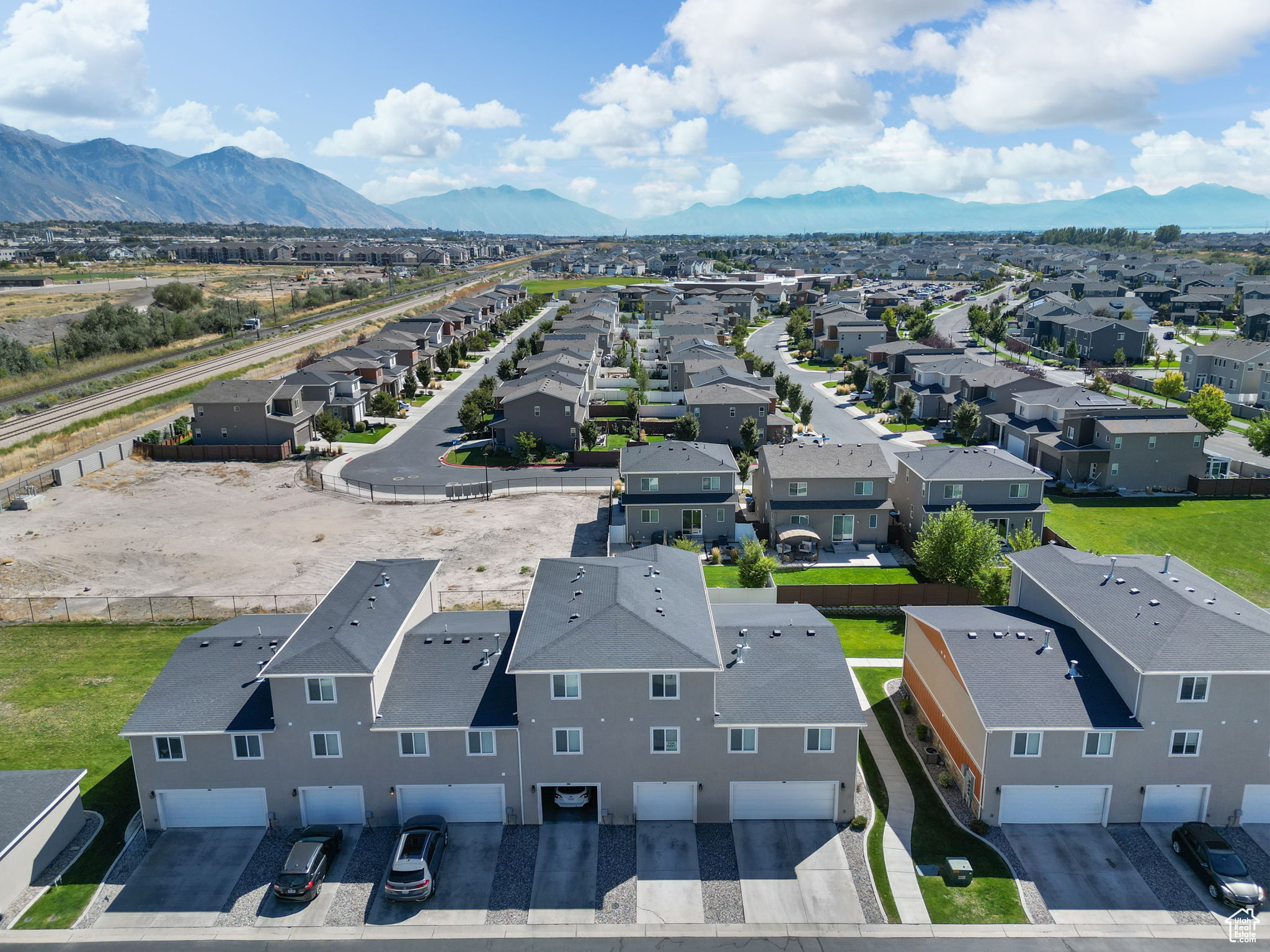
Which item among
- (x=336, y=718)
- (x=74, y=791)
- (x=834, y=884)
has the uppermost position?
(x=336, y=718)

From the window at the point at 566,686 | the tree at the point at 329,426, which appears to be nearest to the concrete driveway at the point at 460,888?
the window at the point at 566,686

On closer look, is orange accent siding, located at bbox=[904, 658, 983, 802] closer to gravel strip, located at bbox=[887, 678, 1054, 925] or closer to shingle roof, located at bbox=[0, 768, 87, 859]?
gravel strip, located at bbox=[887, 678, 1054, 925]

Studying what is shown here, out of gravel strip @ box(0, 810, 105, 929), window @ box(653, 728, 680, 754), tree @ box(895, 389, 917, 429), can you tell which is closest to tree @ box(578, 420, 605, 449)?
tree @ box(895, 389, 917, 429)

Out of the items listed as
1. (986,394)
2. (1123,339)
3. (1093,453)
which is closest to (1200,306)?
(1123,339)

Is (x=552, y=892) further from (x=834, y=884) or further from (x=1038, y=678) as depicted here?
(x=1038, y=678)

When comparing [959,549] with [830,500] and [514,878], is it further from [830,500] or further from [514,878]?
[514,878]
